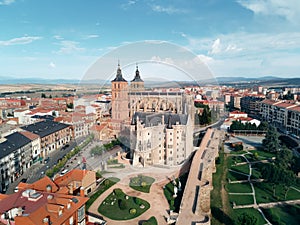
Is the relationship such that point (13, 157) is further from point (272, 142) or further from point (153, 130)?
point (272, 142)

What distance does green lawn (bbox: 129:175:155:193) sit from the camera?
12742 mm

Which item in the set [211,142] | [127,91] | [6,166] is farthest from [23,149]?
[211,142]

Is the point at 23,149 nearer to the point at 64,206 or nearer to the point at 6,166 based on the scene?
the point at 6,166

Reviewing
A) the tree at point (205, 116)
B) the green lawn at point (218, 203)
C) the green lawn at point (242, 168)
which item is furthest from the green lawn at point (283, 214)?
the tree at point (205, 116)

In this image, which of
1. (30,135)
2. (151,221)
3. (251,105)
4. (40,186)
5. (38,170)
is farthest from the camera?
(251,105)

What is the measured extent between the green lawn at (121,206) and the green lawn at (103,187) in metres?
0.55

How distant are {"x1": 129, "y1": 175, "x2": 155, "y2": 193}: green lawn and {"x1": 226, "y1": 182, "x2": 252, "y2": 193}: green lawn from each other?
4.14 meters

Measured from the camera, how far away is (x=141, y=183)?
13.0m

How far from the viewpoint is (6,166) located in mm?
13758

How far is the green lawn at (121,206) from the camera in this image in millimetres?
10409

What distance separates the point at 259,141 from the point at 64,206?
64.6 ft

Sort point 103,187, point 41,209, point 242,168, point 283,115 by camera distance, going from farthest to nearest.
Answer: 1. point 283,115
2. point 242,168
3. point 103,187
4. point 41,209

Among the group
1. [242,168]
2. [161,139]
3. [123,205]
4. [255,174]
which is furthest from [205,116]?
[123,205]

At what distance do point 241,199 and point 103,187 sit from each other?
270 inches
